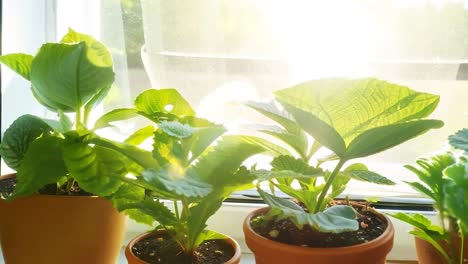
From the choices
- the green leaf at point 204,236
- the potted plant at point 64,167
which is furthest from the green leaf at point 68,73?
the green leaf at point 204,236

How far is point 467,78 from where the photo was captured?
0.88 meters

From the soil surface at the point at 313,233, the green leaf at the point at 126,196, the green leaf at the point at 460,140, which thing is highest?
the green leaf at the point at 460,140

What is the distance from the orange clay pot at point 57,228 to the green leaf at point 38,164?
0.03 metres

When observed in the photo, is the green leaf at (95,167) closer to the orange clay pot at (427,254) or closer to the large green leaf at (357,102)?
the large green leaf at (357,102)

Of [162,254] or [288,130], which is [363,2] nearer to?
[288,130]

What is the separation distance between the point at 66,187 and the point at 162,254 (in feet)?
0.63

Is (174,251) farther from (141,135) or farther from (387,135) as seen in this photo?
(387,135)

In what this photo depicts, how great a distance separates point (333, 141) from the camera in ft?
1.98

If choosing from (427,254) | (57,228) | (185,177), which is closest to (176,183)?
(185,177)

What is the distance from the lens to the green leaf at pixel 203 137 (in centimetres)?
63

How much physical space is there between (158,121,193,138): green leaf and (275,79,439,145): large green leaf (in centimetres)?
11

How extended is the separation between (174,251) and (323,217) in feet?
0.70

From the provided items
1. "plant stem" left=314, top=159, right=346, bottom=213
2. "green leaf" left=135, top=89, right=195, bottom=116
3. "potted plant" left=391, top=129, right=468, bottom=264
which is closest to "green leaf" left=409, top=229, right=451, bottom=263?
"potted plant" left=391, top=129, right=468, bottom=264

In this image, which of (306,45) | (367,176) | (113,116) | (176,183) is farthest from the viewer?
(306,45)
